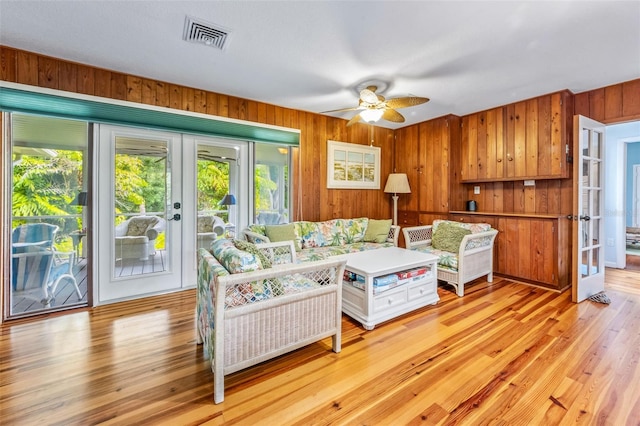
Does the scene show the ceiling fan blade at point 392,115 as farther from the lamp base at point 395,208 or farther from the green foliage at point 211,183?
the green foliage at point 211,183

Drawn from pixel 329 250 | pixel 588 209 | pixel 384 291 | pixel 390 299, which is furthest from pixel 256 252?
pixel 588 209

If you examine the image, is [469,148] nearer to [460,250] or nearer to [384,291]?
[460,250]

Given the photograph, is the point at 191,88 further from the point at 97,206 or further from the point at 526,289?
the point at 526,289

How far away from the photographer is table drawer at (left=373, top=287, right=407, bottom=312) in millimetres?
2459

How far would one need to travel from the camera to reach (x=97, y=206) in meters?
2.87

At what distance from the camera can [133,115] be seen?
292 cm

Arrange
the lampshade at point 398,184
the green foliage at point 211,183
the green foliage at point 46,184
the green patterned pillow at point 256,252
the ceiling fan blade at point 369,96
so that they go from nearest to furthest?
the green patterned pillow at point 256,252 < the green foliage at point 46,184 < the ceiling fan blade at point 369,96 < the green foliage at point 211,183 < the lampshade at point 398,184

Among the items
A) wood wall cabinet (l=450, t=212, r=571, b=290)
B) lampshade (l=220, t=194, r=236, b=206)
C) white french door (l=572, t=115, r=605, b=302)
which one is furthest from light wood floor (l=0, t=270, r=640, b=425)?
lampshade (l=220, t=194, r=236, b=206)

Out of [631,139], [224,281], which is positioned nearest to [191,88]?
[224,281]

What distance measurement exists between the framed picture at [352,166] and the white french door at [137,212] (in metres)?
2.18

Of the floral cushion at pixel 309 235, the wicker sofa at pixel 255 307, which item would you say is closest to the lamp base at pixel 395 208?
the floral cushion at pixel 309 235

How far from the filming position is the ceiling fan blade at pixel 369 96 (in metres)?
2.66

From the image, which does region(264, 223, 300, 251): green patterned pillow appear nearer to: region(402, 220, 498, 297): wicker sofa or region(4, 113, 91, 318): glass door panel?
region(402, 220, 498, 297): wicker sofa

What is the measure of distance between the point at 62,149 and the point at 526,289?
Result: 210 inches
